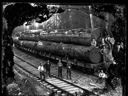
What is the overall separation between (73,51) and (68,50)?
766 millimetres

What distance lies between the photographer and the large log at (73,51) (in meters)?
14.0

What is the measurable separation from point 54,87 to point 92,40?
5.07 metres

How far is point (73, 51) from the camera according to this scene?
49.8 feet

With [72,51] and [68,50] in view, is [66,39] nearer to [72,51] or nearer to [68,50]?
[68,50]

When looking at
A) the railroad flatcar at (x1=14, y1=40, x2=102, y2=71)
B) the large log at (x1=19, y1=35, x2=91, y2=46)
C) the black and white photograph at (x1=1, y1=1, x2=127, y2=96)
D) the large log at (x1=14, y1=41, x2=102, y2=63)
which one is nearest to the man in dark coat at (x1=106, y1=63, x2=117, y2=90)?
the black and white photograph at (x1=1, y1=1, x2=127, y2=96)

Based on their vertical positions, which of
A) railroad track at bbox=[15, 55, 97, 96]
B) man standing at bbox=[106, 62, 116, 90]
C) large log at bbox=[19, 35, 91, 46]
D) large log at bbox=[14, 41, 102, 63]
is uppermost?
large log at bbox=[19, 35, 91, 46]

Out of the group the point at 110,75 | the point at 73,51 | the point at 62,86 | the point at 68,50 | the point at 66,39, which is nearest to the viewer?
the point at 110,75

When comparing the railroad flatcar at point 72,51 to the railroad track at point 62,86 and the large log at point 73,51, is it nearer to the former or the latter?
the large log at point 73,51

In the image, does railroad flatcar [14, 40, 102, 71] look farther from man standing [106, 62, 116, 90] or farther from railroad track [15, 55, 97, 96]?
man standing [106, 62, 116, 90]

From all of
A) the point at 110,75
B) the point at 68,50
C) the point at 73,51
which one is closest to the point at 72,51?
the point at 73,51

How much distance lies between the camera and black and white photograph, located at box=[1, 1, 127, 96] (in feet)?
23.4

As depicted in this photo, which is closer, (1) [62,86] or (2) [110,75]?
(2) [110,75]

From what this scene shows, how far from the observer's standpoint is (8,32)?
23.0 ft

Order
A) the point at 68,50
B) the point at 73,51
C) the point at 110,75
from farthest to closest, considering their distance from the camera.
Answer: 1. the point at 68,50
2. the point at 73,51
3. the point at 110,75
